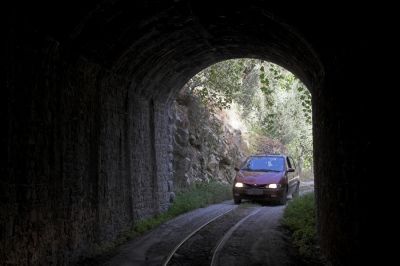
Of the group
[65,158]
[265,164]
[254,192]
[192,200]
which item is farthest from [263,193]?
[65,158]

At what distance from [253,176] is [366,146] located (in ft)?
41.1

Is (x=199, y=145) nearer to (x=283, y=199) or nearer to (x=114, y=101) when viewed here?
(x=283, y=199)

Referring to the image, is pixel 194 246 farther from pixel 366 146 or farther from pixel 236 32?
pixel 366 146

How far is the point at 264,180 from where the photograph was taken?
1708cm

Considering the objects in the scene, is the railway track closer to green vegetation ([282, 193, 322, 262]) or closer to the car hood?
green vegetation ([282, 193, 322, 262])

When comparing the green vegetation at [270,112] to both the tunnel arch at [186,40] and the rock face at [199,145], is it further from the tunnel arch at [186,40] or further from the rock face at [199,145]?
the tunnel arch at [186,40]

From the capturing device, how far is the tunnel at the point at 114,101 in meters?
6.15

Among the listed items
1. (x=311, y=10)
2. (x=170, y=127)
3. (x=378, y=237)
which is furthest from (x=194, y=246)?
(x=170, y=127)

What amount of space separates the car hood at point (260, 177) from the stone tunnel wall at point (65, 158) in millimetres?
4744

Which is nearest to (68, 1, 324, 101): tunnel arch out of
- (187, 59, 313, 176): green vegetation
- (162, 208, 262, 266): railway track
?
(162, 208, 262, 266): railway track

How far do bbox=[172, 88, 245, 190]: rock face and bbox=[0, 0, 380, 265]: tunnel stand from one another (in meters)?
7.03

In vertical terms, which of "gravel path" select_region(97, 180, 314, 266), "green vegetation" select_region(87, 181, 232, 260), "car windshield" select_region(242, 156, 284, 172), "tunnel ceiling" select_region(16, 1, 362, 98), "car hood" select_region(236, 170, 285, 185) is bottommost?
"gravel path" select_region(97, 180, 314, 266)

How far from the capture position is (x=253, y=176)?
17391 mm

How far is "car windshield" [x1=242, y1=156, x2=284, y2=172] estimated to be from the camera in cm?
1803
